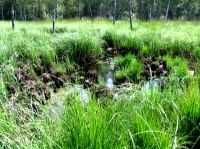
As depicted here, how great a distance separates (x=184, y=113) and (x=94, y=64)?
628cm

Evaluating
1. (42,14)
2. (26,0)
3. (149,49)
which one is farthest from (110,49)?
(42,14)

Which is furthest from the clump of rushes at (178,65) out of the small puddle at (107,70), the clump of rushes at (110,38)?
the clump of rushes at (110,38)

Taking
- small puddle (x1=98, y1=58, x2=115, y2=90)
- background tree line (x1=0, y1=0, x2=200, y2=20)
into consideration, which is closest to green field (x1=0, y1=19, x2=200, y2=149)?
small puddle (x1=98, y1=58, x2=115, y2=90)

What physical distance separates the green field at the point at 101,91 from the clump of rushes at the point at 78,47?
30 millimetres

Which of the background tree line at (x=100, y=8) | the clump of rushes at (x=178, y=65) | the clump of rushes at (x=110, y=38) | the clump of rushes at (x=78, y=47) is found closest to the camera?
the clump of rushes at (x=178, y=65)

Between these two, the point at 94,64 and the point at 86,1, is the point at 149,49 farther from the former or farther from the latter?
the point at 86,1

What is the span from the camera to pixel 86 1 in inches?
2339

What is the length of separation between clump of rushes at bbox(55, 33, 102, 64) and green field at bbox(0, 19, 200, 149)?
0.10ft

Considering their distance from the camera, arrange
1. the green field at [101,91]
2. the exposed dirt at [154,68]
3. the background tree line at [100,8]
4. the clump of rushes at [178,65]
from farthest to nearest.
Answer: the background tree line at [100,8] → the exposed dirt at [154,68] → the clump of rushes at [178,65] → the green field at [101,91]

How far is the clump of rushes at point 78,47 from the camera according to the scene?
31.6ft

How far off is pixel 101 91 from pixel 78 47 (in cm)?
483

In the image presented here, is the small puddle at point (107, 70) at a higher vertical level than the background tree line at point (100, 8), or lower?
lower

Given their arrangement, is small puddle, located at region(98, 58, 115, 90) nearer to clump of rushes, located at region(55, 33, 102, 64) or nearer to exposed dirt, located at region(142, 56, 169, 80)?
clump of rushes, located at region(55, 33, 102, 64)

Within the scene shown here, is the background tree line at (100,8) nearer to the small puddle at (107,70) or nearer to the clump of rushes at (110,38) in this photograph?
the clump of rushes at (110,38)
